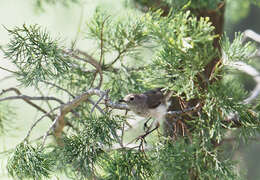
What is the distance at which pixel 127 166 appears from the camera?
0.75m

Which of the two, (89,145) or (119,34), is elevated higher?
(119,34)

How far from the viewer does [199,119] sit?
72 cm

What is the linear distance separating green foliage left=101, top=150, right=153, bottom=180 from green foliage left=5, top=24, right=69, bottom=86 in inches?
8.6

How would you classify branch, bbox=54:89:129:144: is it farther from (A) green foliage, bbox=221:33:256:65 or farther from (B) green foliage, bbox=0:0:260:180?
(A) green foliage, bbox=221:33:256:65

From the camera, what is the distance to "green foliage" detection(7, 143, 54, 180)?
2.55 feet

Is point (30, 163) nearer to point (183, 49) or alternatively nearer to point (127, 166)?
point (127, 166)

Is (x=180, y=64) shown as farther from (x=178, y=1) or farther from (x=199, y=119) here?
(x=178, y=1)

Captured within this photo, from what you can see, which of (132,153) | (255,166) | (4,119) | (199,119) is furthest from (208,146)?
(255,166)

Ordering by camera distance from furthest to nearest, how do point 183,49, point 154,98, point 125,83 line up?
point 125,83 → point 154,98 → point 183,49

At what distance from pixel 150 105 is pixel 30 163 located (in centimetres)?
29

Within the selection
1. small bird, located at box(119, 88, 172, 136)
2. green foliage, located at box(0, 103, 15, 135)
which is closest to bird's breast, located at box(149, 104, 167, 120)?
small bird, located at box(119, 88, 172, 136)

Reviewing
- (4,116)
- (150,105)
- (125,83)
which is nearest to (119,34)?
(125,83)

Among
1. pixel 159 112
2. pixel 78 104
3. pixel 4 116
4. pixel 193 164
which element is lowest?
pixel 193 164

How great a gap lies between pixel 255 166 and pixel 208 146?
2169 millimetres
